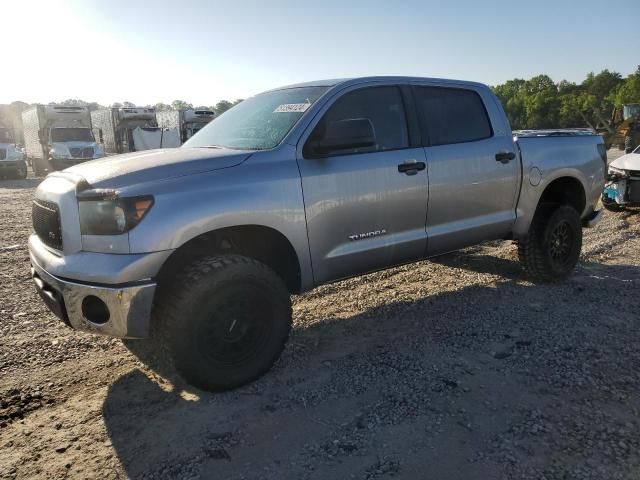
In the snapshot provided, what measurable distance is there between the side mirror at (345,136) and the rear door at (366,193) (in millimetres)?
74

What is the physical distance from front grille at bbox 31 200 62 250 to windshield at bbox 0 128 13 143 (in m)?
21.6

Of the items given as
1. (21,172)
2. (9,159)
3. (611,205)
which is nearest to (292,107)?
(611,205)

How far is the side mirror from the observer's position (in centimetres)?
347

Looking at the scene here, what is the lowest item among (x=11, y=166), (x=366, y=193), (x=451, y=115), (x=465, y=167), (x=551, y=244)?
(x=551, y=244)

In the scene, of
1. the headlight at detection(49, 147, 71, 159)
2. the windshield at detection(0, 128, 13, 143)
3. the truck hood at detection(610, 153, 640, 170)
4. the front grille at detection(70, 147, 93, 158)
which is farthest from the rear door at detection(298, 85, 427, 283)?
the windshield at detection(0, 128, 13, 143)

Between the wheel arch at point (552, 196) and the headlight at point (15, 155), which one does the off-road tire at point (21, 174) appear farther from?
the wheel arch at point (552, 196)

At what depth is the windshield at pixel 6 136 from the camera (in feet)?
70.5

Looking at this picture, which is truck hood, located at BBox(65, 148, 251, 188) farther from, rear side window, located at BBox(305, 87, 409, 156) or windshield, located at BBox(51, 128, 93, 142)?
windshield, located at BBox(51, 128, 93, 142)

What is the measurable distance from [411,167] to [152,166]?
1923 mm

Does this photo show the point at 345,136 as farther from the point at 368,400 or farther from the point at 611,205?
the point at 611,205

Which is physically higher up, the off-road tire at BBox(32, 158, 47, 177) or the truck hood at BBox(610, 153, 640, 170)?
the off-road tire at BBox(32, 158, 47, 177)

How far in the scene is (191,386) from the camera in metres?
3.28

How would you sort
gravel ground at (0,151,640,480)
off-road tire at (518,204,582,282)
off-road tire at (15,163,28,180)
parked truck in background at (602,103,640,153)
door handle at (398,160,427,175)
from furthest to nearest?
off-road tire at (15,163,28,180) < parked truck in background at (602,103,640,153) < off-road tire at (518,204,582,282) < door handle at (398,160,427,175) < gravel ground at (0,151,640,480)

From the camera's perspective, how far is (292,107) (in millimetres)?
3828
